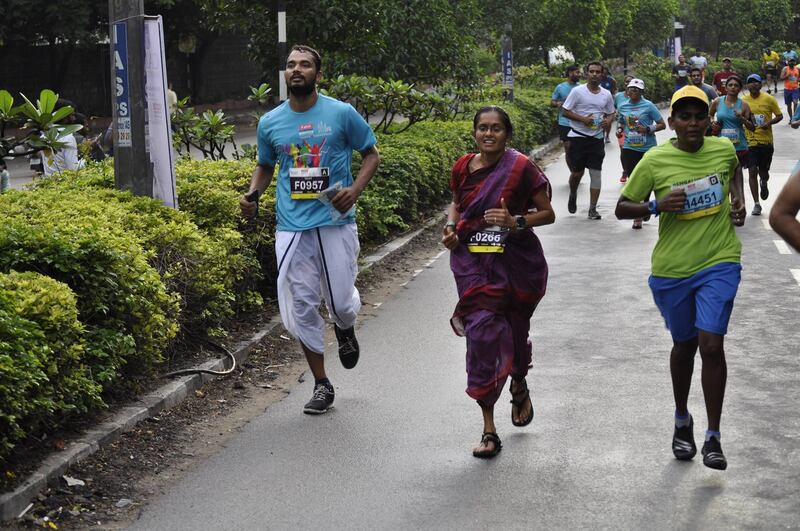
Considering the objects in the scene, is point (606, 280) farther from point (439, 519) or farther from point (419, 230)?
point (439, 519)

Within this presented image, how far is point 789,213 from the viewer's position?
180 inches

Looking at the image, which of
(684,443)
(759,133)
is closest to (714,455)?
(684,443)

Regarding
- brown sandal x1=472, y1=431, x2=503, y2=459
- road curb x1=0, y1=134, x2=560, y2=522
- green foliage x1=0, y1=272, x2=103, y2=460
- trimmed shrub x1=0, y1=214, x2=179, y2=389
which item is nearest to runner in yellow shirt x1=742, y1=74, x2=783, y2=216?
road curb x1=0, y1=134, x2=560, y2=522

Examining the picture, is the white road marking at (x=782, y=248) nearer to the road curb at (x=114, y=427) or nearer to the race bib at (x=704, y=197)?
the road curb at (x=114, y=427)

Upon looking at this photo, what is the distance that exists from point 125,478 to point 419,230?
29.1 feet

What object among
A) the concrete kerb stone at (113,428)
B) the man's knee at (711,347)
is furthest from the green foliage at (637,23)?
the man's knee at (711,347)

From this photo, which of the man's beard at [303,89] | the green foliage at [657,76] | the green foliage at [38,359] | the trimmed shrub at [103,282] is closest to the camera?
the green foliage at [38,359]

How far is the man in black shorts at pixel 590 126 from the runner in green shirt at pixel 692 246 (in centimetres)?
979

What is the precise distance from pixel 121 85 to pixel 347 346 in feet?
8.06

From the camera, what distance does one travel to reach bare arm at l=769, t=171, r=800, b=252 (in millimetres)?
4508

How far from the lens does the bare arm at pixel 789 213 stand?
4508 mm

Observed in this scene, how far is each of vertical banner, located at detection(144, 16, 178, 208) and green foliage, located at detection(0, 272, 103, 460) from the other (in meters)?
2.66

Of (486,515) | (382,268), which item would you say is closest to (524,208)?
(486,515)

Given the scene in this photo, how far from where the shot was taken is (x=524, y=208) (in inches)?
261
